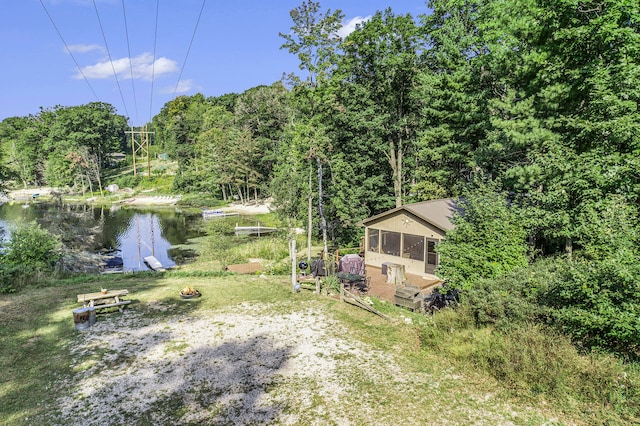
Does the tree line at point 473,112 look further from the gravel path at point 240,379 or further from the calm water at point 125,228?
the calm water at point 125,228

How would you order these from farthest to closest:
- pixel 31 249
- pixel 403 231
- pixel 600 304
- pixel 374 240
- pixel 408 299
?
pixel 374 240
pixel 403 231
pixel 31 249
pixel 408 299
pixel 600 304

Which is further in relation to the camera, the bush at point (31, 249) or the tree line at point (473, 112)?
the bush at point (31, 249)

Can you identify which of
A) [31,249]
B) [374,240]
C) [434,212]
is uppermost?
[434,212]

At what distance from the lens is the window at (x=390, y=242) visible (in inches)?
814

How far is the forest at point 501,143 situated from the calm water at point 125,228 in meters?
14.5

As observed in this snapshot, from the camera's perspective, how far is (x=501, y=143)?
56.3 ft

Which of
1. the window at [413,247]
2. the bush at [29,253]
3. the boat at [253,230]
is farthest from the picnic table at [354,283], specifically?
the boat at [253,230]

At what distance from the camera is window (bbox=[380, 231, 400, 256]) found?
20688 mm

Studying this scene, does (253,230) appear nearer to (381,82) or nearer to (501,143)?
(381,82)

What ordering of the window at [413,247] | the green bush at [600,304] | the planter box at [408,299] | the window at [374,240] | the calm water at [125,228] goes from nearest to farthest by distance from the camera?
the green bush at [600,304], the planter box at [408,299], the window at [413,247], the window at [374,240], the calm water at [125,228]

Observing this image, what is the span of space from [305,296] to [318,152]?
12.1 metres

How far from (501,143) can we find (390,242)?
7.87 meters

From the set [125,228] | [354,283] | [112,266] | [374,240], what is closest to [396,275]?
[354,283]

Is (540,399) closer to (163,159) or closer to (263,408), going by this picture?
(263,408)
